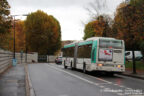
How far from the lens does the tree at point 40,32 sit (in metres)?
63.2

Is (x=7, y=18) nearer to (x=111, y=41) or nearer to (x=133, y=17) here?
(x=111, y=41)

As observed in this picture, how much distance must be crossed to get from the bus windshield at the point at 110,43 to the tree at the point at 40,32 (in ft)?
143

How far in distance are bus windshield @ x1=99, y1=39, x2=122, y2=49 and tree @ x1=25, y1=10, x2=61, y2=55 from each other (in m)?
43.6

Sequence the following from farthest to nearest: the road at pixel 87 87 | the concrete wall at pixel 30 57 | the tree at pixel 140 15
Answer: the concrete wall at pixel 30 57
the tree at pixel 140 15
the road at pixel 87 87

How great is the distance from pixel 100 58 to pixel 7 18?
7789mm

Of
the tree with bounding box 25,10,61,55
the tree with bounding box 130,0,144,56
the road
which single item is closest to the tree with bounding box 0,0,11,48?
the road

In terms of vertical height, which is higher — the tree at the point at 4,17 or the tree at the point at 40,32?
the tree at the point at 40,32

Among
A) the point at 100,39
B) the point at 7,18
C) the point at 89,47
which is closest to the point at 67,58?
the point at 89,47

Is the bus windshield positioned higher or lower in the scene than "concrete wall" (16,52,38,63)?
higher

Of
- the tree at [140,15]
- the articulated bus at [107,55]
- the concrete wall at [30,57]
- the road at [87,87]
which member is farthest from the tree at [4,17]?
the concrete wall at [30,57]

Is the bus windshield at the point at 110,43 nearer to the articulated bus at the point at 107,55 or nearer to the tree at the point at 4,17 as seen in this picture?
the articulated bus at the point at 107,55

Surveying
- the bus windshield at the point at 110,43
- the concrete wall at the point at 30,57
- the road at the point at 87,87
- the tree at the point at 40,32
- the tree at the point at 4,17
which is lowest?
the road at the point at 87,87

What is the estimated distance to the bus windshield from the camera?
19.5 meters

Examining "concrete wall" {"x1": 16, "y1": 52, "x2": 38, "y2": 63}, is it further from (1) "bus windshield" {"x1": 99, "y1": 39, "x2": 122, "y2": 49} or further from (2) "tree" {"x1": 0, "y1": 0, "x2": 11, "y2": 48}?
(2) "tree" {"x1": 0, "y1": 0, "x2": 11, "y2": 48}
